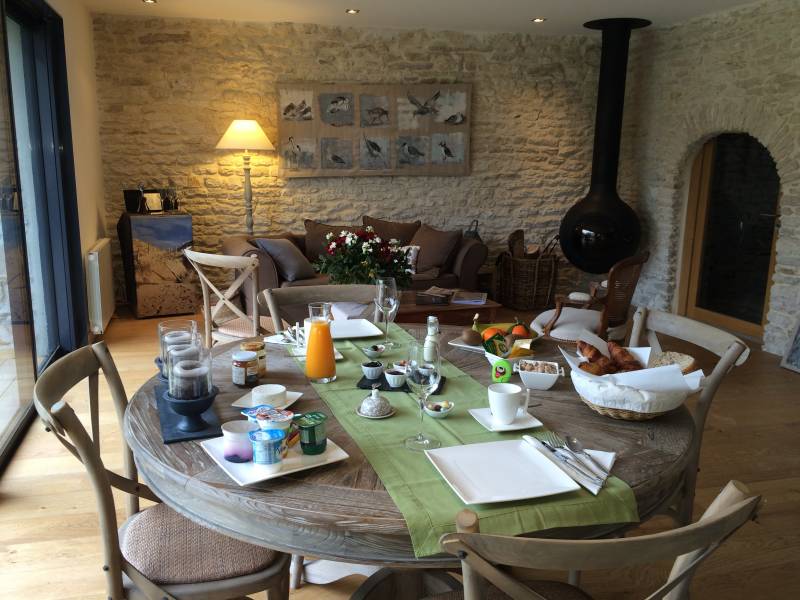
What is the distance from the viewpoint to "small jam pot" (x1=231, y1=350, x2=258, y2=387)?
1.96m

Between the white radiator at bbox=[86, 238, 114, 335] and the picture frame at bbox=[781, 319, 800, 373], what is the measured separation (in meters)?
5.06

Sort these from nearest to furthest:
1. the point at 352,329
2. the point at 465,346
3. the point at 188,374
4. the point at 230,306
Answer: the point at 188,374 → the point at 465,346 → the point at 352,329 → the point at 230,306

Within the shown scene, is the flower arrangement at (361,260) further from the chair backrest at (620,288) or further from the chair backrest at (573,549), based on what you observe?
the chair backrest at (573,549)

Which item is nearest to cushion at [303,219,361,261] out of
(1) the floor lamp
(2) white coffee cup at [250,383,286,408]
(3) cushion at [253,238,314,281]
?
(3) cushion at [253,238,314,281]

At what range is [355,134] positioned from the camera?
6.63 metres

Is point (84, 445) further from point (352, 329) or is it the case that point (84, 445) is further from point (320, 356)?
point (352, 329)

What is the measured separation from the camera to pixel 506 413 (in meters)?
1.70

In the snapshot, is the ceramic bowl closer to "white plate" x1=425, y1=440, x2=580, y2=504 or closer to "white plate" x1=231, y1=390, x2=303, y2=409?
"white plate" x1=231, y1=390, x2=303, y2=409

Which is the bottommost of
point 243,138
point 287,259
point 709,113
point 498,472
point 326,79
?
point 287,259

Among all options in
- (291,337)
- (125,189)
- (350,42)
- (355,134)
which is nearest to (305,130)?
(355,134)

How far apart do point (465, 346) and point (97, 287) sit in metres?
3.64

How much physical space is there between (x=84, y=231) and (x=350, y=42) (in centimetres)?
306

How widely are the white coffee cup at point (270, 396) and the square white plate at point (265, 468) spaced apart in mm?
Result: 217

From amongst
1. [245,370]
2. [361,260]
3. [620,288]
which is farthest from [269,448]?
[620,288]
